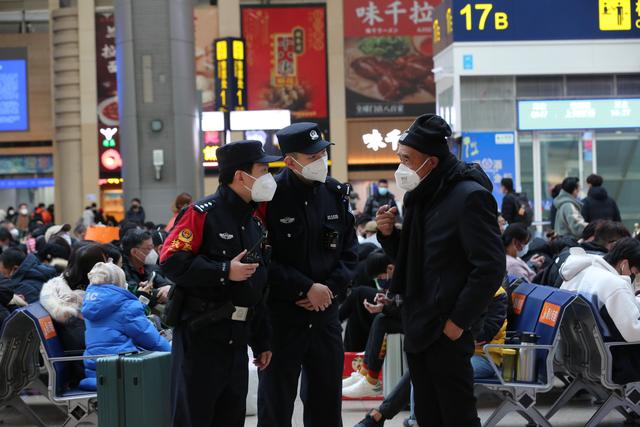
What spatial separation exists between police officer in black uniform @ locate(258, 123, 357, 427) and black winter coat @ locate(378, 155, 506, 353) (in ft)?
2.47

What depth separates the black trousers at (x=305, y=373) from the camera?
18.7ft

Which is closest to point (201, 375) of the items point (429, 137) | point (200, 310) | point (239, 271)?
point (200, 310)

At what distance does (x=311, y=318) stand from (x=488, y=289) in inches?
50.0

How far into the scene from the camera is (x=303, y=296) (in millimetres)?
5621

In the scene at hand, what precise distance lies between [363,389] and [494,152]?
41.8ft

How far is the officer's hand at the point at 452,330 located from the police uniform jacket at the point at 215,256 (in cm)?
108

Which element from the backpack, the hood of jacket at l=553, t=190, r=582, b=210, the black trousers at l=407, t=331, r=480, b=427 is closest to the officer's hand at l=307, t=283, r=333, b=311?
the black trousers at l=407, t=331, r=480, b=427

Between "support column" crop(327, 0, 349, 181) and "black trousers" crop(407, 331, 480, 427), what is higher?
"support column" crop(327, 0, 349, 181)

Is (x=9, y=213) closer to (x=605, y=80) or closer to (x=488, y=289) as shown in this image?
(x=605, y=80)

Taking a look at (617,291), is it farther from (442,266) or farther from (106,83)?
(106,83)

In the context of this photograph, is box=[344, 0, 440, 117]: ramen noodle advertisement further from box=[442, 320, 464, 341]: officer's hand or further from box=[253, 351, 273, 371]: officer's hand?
box=[442, 320, 464, 341]: officer's hand

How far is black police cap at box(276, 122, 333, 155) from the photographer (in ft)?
18.6

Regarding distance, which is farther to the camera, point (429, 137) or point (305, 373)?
point (305, 373)

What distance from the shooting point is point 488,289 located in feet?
15.6
